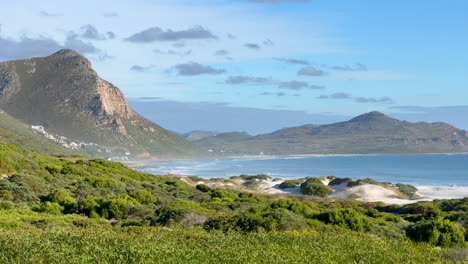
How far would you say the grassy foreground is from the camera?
9305 mm

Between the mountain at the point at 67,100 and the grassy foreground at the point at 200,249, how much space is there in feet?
513

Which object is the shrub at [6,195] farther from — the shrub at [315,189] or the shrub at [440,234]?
the shrub at [315,189]

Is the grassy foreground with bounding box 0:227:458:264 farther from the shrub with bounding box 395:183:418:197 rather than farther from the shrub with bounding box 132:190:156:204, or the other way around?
the shrub with bounding box 395:183:418:197

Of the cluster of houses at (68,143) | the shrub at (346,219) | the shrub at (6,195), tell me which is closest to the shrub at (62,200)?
the shrub at (6,195)

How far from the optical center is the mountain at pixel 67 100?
167250mm

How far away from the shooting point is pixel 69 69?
609ft

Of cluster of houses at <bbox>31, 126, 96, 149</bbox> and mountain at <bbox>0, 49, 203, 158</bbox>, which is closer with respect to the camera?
cluster of houses at <bbox>31, 126, 96, 149</bbox>

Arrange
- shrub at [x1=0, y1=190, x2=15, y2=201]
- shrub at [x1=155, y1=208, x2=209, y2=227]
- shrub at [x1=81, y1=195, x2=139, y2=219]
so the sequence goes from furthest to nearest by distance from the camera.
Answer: shrub at [x1=0, y1=190, x2=15, y2=201] < shrub at [x1=81, y1=195, x2=139, y2=219] < shrub at [x1=155, y1=208, x2=209, y2=227]

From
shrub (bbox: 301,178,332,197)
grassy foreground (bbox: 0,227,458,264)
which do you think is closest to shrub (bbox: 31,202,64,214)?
grassy foreground (bbox: 0,227,458,264)

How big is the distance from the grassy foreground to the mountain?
156 metres

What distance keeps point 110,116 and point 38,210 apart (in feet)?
556

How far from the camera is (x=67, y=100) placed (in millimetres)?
173625

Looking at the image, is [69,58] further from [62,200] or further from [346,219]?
[346,219]

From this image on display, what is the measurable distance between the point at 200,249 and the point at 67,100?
17213 centimetres
